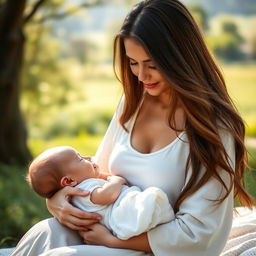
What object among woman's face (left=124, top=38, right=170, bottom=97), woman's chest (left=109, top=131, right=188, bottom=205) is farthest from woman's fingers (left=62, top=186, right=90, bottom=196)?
woman's face (left=124, top=38, right=170, bottom=97)

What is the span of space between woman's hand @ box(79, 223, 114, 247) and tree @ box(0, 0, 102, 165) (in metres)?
4.72

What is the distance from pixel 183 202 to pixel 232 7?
41.7ft

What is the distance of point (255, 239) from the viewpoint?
295 centimetres

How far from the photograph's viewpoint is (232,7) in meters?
14.6

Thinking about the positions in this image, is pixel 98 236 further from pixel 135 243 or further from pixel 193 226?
pixel 193 226

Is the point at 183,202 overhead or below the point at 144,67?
below

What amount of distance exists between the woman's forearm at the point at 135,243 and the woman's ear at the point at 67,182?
367mm

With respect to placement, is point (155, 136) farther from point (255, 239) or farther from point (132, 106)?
point (255, 239)

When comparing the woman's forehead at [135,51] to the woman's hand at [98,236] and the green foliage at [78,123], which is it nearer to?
the woman's hand at [98,236]

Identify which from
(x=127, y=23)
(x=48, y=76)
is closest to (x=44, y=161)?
(x=127, y=23)

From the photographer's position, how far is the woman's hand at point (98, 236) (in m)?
2.55

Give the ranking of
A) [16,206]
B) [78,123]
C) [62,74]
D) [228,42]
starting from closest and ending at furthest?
[16,206], [62,74], [228,42], [78,123]

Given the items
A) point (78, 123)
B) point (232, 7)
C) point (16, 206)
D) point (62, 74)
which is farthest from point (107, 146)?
point (78, 123)

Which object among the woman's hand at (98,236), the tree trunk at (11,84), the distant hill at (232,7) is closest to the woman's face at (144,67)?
the woman's hand at (98,236)
